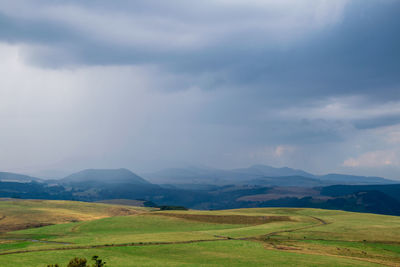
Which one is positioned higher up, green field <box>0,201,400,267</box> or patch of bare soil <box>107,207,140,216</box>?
green field <box>0,201,400,267</box>

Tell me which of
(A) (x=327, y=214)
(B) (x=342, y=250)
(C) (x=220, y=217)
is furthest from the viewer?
(A) (x=327, y=214)

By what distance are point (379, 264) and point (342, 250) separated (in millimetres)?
12150

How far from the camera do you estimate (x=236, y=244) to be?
231 feet

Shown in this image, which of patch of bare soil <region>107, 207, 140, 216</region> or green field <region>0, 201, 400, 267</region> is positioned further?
patch of bare soil <region>107, 207, 140, 216</region>

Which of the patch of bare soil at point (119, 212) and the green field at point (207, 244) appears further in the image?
the patch of bare soil at point (119, 212)

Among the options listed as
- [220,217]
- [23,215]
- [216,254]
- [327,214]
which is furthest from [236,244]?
[23,215]

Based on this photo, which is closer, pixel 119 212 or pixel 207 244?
pixel 207 244

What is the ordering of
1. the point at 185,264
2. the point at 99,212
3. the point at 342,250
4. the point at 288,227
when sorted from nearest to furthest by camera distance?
the point at 185,264, the point at 342,250, the point at 288,227, the point at 99,212

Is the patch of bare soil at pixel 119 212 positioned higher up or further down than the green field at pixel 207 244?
further down

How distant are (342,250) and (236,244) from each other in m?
20.8

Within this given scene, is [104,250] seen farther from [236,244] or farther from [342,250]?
[342,250]

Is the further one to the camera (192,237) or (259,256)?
(192,237)

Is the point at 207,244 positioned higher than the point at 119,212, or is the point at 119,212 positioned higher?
the point at 207,244

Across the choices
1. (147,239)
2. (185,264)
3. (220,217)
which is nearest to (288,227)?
(220,217)
